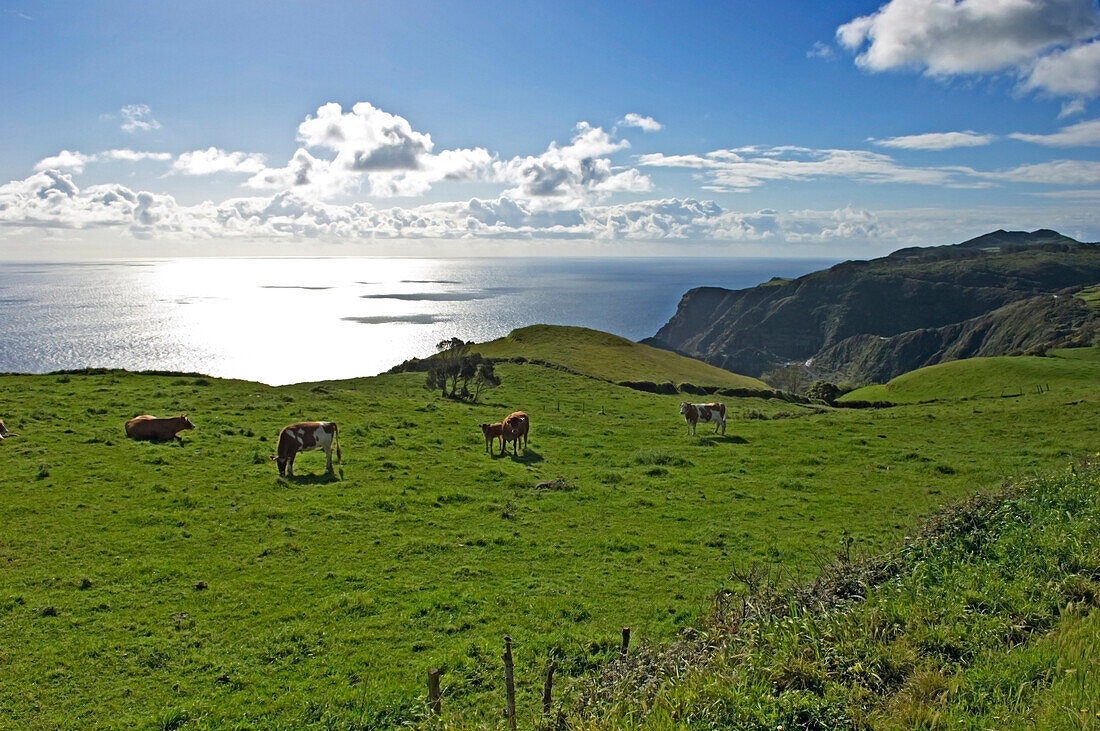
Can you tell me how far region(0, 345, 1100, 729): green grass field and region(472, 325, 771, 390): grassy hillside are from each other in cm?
3069

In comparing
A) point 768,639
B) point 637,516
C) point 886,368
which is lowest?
point 886,368

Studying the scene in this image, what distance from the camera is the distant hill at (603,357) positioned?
2378 inches

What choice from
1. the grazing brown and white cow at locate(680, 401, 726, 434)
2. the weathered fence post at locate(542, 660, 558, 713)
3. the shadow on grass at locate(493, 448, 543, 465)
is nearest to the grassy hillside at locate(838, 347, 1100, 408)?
the grazing brown and white cow at locate(680, 401, 726, 434)

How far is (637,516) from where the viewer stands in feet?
58.0

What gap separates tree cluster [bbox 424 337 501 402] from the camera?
40950 mm

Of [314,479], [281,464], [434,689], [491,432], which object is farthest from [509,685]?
[491,432]

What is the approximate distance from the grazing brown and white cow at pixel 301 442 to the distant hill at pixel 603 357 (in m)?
36.1

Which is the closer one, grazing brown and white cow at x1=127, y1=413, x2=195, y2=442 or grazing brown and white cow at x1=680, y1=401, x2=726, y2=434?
grazing brown and white cow at x1=127, y1=413, x2=195, y2=442

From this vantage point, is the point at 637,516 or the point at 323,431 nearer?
the point at 637,516

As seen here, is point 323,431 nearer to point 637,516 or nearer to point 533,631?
point 637,516

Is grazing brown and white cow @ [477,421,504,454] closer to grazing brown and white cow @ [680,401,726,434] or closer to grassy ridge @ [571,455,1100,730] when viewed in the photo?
grazing brown and white cow @ [680,401,726,434]

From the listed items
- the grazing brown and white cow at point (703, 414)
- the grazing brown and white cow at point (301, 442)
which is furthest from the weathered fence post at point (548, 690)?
the grazing brown and white cow at point (703, 414)

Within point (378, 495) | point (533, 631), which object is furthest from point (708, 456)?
point (533, 631)

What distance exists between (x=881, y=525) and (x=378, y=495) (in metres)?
14.1
